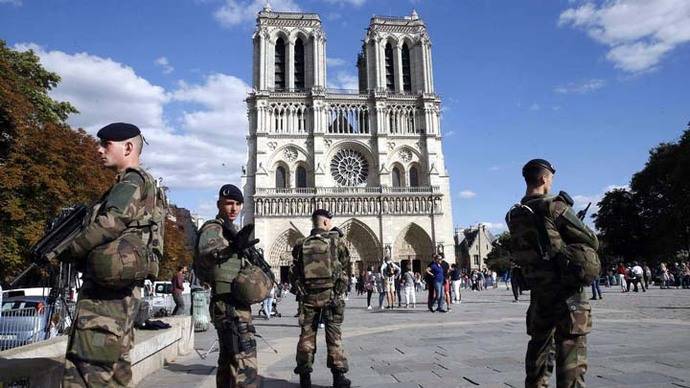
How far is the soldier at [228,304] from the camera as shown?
11.5 feet

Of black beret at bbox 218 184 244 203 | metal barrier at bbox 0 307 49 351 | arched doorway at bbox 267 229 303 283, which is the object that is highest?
arched doorway at bbox 267 229 303 283

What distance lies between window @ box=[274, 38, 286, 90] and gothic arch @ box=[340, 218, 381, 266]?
13.7m

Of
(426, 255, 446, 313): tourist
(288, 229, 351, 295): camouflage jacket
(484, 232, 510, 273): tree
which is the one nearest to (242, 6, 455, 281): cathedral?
(484, 232, 510, 273): tree

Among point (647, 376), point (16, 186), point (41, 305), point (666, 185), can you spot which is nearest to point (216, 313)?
point (647, 376)

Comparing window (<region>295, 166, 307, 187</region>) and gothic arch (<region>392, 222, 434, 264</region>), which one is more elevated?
window (<region>295, 166, 307, 187</region>)

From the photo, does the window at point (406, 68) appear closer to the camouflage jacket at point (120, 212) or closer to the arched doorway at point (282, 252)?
the arched doorway at point (282, 252)

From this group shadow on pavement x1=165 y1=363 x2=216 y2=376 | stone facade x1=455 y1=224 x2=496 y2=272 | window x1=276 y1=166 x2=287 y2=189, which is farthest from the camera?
stone facade x1=455 y1=224 x2=496 y2=272

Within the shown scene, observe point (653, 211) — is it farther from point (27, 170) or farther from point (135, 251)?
point (135, 251)

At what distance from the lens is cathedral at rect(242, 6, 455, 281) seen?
4194cm

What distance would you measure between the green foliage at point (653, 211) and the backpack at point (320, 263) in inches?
1238

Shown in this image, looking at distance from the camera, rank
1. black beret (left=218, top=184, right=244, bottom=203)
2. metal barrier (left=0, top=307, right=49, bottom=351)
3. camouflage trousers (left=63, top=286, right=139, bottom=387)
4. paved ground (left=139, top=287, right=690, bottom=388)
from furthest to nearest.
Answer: metal barrier (left=0, top=307, right=49, bottom=351), paved ground (left=139, top=287, right=690, bottom=388), black beret (left=218, top=184, right=244, bottom=203), camouflage trousers (left=63, top=286, right=139, bottom=387)

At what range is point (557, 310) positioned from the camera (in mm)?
3316

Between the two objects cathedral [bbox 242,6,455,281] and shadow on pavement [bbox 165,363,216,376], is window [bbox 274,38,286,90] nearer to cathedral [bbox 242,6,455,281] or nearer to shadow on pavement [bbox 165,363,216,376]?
cathedral [bbox 242,6,455,281]

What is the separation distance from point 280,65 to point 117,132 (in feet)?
142
